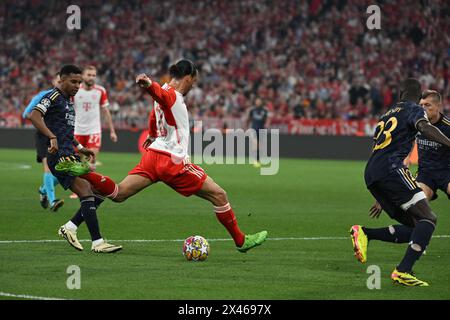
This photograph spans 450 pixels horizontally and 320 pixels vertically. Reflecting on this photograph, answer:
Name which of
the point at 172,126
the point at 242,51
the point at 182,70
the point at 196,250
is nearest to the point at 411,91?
the point at 182,70

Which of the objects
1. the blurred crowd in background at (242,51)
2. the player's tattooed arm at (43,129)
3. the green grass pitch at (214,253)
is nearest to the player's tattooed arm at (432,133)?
the green grass pitch at (214,253)

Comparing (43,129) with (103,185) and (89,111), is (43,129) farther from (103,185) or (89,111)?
(89,111)

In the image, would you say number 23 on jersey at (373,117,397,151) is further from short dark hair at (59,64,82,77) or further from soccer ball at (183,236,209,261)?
short dark hair at (59,64,82,77)

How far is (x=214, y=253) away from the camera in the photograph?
10484 millimetres

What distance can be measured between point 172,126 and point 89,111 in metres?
7.84

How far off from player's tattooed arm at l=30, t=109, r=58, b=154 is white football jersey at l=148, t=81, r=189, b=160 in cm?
124

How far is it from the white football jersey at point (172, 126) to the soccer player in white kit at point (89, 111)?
7035 mm

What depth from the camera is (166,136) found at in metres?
10.0

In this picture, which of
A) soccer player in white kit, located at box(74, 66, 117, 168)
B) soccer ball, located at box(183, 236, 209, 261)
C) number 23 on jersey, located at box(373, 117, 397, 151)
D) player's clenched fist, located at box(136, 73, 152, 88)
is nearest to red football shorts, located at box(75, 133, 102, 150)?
soccer player in white kit, located at box(74, 66, 117, 168)

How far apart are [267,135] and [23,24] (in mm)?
16949
